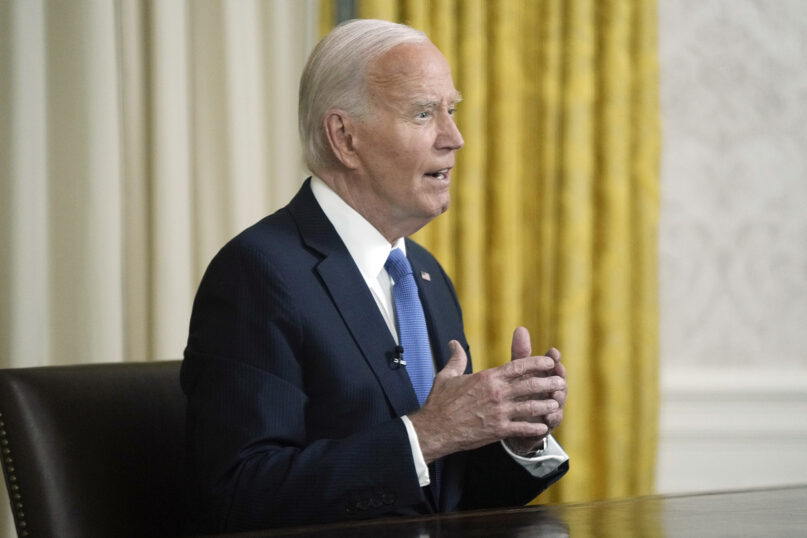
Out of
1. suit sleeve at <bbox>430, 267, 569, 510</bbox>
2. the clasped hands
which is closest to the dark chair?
the clasped hands

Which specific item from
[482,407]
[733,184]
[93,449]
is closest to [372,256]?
[482,407]

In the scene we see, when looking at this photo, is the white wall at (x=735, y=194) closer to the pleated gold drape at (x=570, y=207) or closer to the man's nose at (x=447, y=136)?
the pleated gold drape at (x=570, y=207)

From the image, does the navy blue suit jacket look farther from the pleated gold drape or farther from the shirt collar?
the pleated gold drape

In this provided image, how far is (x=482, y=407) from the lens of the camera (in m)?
1.51

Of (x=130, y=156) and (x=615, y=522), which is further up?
(x=130, y=156)

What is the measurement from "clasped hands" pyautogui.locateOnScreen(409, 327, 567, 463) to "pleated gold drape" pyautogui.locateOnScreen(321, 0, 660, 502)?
133cm

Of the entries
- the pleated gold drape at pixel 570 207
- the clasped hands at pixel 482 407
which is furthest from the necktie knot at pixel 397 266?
the pleated gold drape at pixel 570 207

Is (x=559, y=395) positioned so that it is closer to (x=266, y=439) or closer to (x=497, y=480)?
(x=497, y=480)

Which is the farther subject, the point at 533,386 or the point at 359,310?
the point at 359,310

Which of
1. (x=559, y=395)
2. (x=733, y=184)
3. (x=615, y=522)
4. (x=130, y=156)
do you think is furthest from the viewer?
(x=733, y=184)

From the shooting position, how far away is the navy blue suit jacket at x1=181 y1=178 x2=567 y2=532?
147cm

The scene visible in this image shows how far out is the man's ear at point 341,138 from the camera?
1.91 metres

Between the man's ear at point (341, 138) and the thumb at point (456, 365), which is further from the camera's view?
the man's ear at point (341, 138)

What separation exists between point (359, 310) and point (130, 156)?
1.37 m
